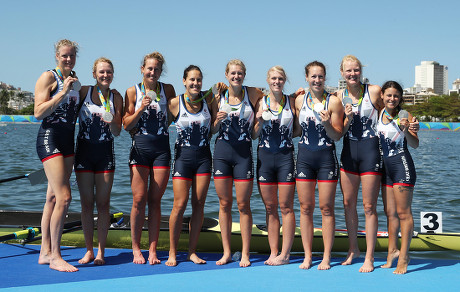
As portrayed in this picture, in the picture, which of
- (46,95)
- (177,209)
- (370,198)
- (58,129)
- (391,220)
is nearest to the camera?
(46,95)

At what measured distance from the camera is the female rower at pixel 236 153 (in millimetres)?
5230

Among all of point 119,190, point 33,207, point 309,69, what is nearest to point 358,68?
point 309,69

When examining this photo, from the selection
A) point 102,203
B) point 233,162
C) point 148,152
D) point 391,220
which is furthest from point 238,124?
point 391,220

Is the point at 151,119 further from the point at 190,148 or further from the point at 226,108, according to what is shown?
the point at 226,108

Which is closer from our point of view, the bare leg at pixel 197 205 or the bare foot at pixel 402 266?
the bare foot at pixel 402 266

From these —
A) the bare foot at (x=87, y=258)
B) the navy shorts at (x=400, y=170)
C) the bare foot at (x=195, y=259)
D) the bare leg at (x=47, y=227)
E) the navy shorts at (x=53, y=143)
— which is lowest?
the bare foot at (x=195, y=259)

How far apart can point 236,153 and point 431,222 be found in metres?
3.13

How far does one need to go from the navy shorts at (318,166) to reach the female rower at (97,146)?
190cm

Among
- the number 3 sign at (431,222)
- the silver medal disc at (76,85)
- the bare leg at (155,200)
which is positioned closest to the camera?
the silver medal disc at (76,85)

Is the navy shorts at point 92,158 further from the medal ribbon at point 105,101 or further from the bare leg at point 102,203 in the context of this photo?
the medal ribbon at point 105,101

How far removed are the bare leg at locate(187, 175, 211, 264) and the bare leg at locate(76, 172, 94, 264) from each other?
104 cm

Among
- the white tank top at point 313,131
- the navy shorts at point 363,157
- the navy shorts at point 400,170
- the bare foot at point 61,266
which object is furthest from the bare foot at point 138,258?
the navy shorts at point 400,170

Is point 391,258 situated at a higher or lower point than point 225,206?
lower

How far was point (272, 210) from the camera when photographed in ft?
17.3
